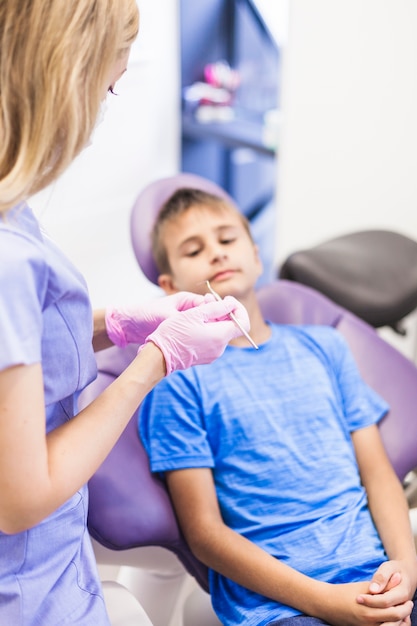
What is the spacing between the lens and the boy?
3.73 ft

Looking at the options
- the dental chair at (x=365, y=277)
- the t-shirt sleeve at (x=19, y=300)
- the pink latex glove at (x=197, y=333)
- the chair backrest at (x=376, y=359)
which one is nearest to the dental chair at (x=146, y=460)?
the chair backrest at (x=376, y=359)

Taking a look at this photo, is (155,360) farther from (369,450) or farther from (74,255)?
(74,255)

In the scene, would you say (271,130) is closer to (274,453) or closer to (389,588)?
(274,453)

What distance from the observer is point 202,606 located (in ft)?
4.46

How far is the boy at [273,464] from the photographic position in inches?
44.7

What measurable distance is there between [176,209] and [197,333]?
0.59m

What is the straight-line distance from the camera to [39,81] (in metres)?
0.76

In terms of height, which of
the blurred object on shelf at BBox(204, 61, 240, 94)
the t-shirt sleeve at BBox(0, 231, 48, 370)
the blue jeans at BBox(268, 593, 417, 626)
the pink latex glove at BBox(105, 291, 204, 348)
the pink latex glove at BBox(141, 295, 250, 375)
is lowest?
the blue jeans at BBox(268, 593, 417, 626)

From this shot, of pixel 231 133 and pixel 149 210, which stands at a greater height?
Result: pixel 149 210

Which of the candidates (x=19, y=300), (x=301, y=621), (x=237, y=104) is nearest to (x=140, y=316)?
(x=19, y=300)

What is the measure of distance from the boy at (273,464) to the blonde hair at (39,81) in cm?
64

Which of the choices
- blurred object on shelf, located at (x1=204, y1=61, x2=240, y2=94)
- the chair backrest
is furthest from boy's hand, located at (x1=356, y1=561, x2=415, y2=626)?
blurred object on shelf, located at (x1=204, y1=61, x2=240, y2=94)

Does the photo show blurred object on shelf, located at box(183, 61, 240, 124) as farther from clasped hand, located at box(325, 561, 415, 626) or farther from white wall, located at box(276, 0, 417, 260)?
clasped hand, located at box(325, 561, 415, 626)

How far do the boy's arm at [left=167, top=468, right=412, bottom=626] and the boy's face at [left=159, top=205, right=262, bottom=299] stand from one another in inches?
15.1
